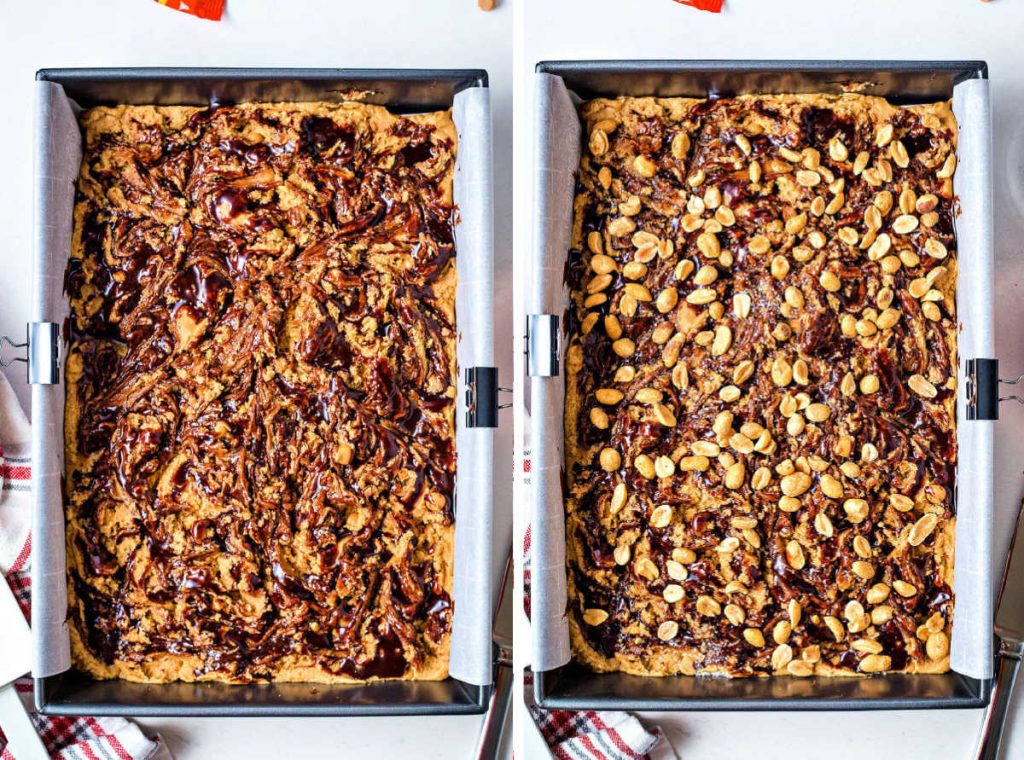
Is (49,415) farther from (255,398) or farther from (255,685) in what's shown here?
(255,685)

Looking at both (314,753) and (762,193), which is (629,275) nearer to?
(762,193)

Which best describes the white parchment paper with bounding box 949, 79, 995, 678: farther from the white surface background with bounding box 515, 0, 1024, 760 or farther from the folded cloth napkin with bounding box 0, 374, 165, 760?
the folded cloth napkin with bounding box 0, 374, 165, 760

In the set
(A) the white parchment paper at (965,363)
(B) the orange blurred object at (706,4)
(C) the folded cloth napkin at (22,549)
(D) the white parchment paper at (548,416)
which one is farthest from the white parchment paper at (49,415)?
(A) the white parchment paper at (965,363)

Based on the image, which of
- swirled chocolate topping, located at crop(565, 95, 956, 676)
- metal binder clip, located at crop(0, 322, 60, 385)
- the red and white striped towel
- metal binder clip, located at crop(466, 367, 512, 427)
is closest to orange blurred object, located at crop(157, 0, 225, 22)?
metal binder clip, located at crop(0, 322, 60, 385)

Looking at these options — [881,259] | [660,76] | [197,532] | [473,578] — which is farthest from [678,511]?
[197,532]

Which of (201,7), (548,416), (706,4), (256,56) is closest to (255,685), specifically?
(548,416)

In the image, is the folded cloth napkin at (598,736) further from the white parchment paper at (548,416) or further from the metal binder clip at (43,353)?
the metal binder clip at (43,353)
